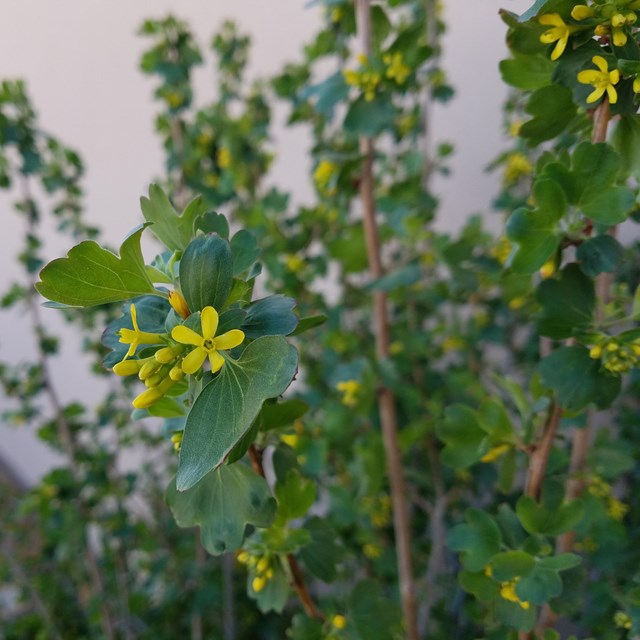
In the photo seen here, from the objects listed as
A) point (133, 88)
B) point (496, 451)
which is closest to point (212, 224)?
point (496, 451)

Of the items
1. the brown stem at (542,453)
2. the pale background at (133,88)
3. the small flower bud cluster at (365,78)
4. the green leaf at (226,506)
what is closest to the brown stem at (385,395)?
the small flower bud cluster at (365,78)

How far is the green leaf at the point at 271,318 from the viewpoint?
237 millimetres

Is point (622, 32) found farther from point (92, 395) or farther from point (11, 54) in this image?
point (92, 395)

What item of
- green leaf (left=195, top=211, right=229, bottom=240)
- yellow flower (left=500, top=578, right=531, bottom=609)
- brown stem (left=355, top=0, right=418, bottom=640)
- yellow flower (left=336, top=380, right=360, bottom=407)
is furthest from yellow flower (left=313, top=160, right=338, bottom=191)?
yellow flower (left=500, top=578, right=531, bottom=609)

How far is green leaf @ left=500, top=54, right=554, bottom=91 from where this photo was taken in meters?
0.31

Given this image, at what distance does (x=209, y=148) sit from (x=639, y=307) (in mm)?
849

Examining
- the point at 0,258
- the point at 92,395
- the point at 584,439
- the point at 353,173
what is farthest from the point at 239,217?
the point at 92,395

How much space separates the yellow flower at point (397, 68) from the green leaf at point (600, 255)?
0.34m

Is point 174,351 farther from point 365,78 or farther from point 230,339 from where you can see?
point 365,78

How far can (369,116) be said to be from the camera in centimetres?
55

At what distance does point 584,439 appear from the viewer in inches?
16.7

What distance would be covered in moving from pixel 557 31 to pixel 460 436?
28 cm

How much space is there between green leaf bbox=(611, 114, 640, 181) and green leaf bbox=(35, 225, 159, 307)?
10.9 inches

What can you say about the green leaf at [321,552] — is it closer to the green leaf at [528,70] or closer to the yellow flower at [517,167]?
the green leaf at [528,70]
